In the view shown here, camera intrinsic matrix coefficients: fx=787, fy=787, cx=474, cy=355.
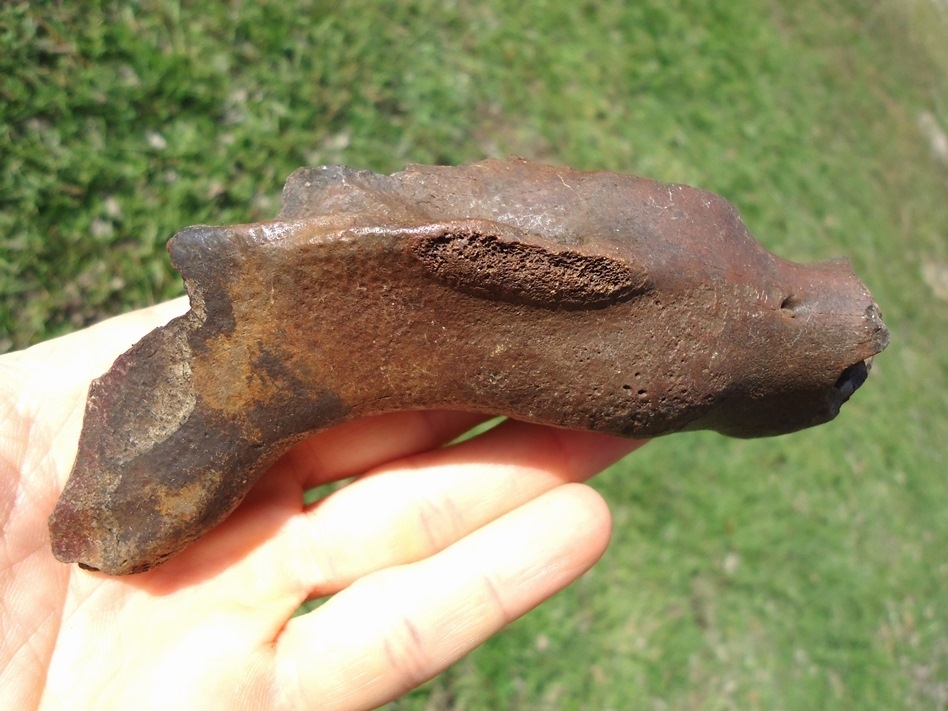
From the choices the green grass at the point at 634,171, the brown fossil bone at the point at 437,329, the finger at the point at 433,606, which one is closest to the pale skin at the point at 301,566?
the finger at the point at 433,606

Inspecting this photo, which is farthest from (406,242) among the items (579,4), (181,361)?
(579,4)

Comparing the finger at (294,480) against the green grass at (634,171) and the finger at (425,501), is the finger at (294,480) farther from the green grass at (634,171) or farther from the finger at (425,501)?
the green grass at (634,171)

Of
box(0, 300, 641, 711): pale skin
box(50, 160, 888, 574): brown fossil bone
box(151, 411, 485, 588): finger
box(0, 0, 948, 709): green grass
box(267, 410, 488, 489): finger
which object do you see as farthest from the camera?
box(0, 0, 948, 709): green grass

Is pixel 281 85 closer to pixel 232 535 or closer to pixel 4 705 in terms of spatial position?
pixel 232 535

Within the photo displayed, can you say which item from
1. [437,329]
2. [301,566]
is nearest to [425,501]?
[301,566]

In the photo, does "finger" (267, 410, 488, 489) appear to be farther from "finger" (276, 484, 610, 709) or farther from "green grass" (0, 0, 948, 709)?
"green grass" (0, 0, 948, 709)

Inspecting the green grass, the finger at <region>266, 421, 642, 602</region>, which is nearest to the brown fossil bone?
the finger at <region>266, 421, 642, 602</region>

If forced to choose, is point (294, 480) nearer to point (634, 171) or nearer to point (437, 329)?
point (437, 329)
